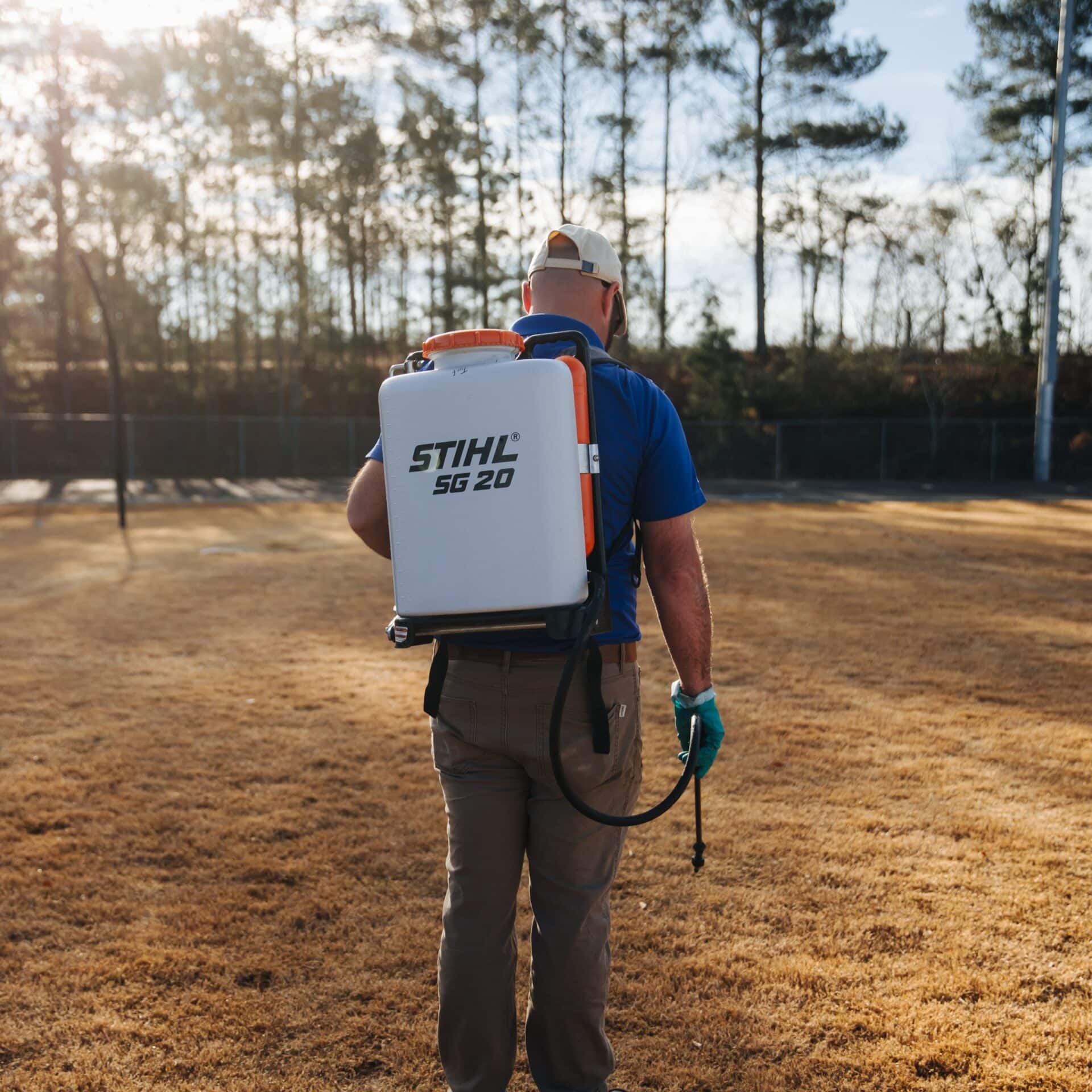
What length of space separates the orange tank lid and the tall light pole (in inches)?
1023

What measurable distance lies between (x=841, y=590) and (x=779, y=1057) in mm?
7661

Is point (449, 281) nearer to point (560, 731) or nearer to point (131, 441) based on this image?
point (131, 441)

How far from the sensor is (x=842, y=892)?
140 inches

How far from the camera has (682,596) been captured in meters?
2.25

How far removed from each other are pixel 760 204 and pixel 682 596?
33626mm

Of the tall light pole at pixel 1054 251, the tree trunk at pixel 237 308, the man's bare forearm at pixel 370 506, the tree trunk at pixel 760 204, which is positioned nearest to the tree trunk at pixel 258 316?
the tree trunk at pixel 237 308

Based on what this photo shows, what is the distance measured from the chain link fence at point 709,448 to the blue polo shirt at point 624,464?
27464 mm

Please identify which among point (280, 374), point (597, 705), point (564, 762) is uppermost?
point (280, 374)

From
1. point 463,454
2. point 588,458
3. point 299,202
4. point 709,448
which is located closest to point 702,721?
point 588,458

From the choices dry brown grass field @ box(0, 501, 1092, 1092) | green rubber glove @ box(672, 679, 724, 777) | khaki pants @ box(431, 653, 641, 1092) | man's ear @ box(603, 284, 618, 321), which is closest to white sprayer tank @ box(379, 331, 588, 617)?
khaki pants @ box(431, 653, 641, 1092)

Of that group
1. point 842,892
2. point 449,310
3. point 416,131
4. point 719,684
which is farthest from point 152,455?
point 842,892

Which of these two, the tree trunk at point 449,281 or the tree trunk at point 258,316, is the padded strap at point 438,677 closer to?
the tree trunk at point 449,281

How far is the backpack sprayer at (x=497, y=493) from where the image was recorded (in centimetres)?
192

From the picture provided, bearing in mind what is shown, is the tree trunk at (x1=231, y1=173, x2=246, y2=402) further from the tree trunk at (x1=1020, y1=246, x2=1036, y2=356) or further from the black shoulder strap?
the black shoulder strap
